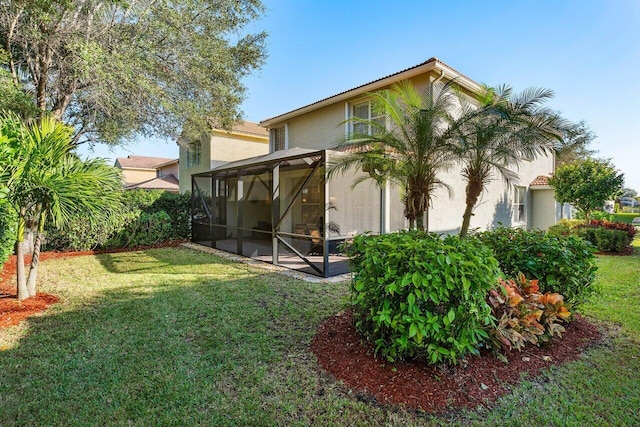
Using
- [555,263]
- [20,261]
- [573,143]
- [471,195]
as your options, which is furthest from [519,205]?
[20,261]

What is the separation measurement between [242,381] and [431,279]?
229 cm

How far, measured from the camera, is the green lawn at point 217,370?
9.23 ft

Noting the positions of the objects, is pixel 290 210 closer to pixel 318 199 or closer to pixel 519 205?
pixel 318 199

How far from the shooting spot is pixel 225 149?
64.1ft

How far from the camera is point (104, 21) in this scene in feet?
30.1

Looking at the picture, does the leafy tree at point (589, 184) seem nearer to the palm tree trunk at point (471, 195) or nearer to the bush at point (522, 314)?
the palm tree trunk at point (471, 195)

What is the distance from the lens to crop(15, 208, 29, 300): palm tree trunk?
5699 mm

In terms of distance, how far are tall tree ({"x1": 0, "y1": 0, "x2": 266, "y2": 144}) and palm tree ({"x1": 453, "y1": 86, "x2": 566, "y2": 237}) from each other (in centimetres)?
891

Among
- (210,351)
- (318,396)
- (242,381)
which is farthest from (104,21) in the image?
(318,396)

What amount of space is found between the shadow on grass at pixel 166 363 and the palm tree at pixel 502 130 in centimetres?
442

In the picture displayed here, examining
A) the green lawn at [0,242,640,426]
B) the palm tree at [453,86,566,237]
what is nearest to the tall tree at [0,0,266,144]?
the green lawn at [0,242,640,426]

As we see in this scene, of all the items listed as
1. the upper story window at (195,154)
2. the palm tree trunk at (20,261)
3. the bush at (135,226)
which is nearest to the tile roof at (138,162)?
the upper story window at (195,154)

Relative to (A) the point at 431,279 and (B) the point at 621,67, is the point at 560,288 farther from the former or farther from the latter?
(B) the point at 621,67

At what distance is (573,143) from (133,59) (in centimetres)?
1410
